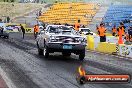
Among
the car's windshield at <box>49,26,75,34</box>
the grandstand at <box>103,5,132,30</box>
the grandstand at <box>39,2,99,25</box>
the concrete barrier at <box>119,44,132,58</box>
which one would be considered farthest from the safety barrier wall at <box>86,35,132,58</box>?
the grandstand at <box>39,2,99,25</box>

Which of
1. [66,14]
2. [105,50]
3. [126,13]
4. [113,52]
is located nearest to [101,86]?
[113,52]

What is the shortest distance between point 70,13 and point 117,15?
13.9 m

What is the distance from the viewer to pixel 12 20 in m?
73.9

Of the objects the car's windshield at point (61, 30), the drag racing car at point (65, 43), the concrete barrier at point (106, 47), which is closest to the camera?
the drag racing car at point (65, 43)

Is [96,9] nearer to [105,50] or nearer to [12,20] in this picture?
[12,20]

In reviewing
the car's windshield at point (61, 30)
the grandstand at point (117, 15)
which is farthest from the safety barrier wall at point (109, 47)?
the grandstand at point (117, 15)

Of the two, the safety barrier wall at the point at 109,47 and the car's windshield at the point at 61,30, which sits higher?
the car's windshield at the point at 61,30

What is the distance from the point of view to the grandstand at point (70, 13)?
2430 inches

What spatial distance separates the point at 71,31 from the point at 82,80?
46.7 ft

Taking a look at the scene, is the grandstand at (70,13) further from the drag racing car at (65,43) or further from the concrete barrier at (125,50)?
the drag racing car at (65,43)

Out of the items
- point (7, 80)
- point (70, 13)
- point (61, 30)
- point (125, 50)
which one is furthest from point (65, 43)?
point (70, 13)

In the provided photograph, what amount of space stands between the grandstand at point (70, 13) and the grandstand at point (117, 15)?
385 cm

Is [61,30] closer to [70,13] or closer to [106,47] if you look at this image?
[106,47]

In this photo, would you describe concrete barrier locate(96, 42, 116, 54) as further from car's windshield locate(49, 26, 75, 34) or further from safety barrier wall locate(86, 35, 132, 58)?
car's windshield locate(49, 26, 75, 34)
